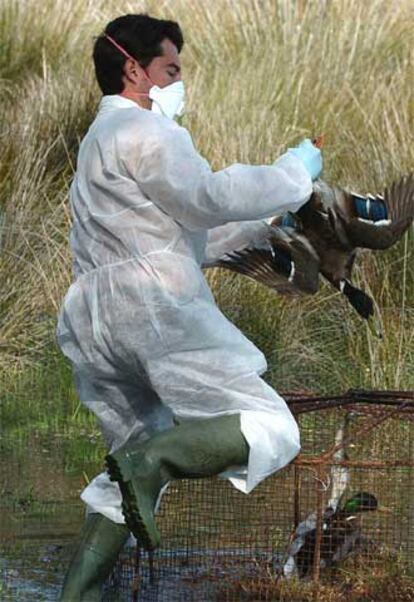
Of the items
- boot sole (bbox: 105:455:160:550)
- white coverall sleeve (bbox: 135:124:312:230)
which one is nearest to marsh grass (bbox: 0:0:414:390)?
white coverall sleeve (bbox: 135:124:312:230)

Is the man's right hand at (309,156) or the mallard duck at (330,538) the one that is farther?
the mallard duck at (330,538)

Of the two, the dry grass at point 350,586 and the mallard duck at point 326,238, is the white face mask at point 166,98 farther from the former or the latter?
the dry grass at point 350,586

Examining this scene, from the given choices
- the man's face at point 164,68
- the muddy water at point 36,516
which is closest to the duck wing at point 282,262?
the man's face at point 164,68

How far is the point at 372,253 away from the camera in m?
9.67

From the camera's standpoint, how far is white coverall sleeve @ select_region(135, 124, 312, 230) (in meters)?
5.22

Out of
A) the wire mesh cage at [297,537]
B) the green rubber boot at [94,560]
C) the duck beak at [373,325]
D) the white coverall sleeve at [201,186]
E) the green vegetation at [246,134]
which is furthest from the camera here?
the green vegetation at [246,134]

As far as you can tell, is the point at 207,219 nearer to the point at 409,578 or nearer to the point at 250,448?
the point at 250,448

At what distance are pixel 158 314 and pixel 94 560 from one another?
0.84m

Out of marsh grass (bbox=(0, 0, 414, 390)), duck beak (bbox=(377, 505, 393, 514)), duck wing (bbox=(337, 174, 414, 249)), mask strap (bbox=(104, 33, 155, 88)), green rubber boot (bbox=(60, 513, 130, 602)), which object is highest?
mask strap (bbox=(104, 33, 155, 88))

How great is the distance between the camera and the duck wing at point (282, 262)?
5961 millimetres

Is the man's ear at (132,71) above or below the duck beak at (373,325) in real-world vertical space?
above

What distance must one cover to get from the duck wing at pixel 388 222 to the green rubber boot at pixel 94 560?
4.10 feet

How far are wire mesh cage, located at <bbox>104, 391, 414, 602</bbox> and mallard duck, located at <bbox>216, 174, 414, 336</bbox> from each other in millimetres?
432

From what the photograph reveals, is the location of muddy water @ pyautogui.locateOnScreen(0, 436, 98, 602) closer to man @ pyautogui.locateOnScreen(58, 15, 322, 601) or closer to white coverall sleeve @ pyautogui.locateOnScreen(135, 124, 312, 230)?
man @ pyautogui.locateOnScreen(58, 15, 322, 601)
